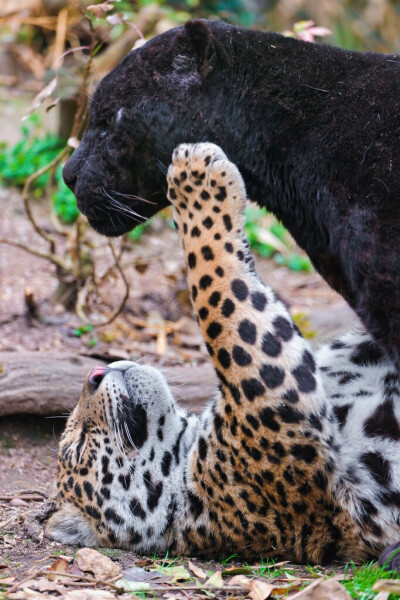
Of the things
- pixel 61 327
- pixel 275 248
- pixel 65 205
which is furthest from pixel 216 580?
pixel 275 248

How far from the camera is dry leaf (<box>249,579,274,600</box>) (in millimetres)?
3740

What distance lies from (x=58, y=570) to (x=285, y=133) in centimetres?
257

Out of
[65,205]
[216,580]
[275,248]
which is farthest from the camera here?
[275,248]

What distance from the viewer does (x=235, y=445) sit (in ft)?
14.5

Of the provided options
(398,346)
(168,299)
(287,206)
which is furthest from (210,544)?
(168,299)

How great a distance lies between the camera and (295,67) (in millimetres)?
4555

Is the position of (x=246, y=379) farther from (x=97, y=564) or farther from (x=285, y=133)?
(x=285, y=133)

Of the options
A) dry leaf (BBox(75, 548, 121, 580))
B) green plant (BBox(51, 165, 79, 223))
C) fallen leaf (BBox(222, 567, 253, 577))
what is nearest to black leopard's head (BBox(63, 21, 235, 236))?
dry leaf (BBox(75, 548, 121, 580))

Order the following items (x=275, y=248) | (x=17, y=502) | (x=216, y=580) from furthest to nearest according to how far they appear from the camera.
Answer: (x=275, y=248) → (x=17, y=502) → (x=216, y=580)

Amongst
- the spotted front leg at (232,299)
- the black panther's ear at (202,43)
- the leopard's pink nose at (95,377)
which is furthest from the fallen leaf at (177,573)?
the black panther's ear at (202,43)

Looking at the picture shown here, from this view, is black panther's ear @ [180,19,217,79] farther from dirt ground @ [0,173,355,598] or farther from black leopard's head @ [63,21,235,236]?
dirt ground @ [0,173,355,598]

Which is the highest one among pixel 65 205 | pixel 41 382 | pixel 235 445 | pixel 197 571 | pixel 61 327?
pixel 65 205

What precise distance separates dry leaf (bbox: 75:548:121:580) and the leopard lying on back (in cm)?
48

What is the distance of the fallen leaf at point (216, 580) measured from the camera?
3979 mm
